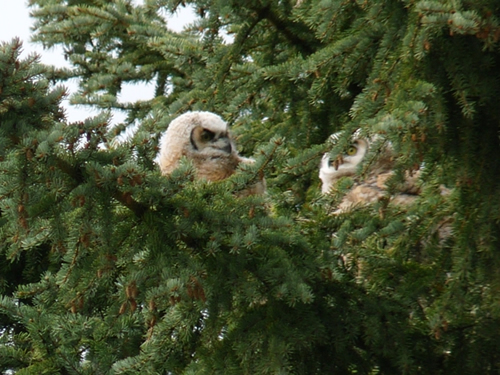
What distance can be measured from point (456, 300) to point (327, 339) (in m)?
0.40

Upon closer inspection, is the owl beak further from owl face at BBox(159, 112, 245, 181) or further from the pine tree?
the pine tree

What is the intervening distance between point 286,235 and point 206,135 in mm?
2790

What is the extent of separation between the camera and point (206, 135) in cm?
569

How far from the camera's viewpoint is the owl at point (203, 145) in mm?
5559

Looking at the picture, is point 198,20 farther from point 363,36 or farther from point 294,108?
point 363,36

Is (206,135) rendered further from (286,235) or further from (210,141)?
(286,235)

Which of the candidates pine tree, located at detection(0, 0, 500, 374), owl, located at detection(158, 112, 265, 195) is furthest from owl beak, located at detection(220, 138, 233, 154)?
pine tree, located at detection(0, 0, 500, 374)

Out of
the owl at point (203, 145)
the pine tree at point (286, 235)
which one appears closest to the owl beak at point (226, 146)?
the owl at point (203, 145)

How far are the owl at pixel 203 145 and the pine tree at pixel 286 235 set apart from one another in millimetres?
1853

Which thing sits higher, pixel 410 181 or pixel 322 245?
pixel 410 181

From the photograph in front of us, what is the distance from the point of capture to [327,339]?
3.11m

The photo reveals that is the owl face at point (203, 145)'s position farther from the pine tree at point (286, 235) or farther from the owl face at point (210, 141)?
the pine tree at point (286, 235)

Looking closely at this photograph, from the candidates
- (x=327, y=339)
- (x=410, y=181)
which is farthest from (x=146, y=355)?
(x=410, y=181)

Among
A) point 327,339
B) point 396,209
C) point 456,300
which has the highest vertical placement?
point 396,209
